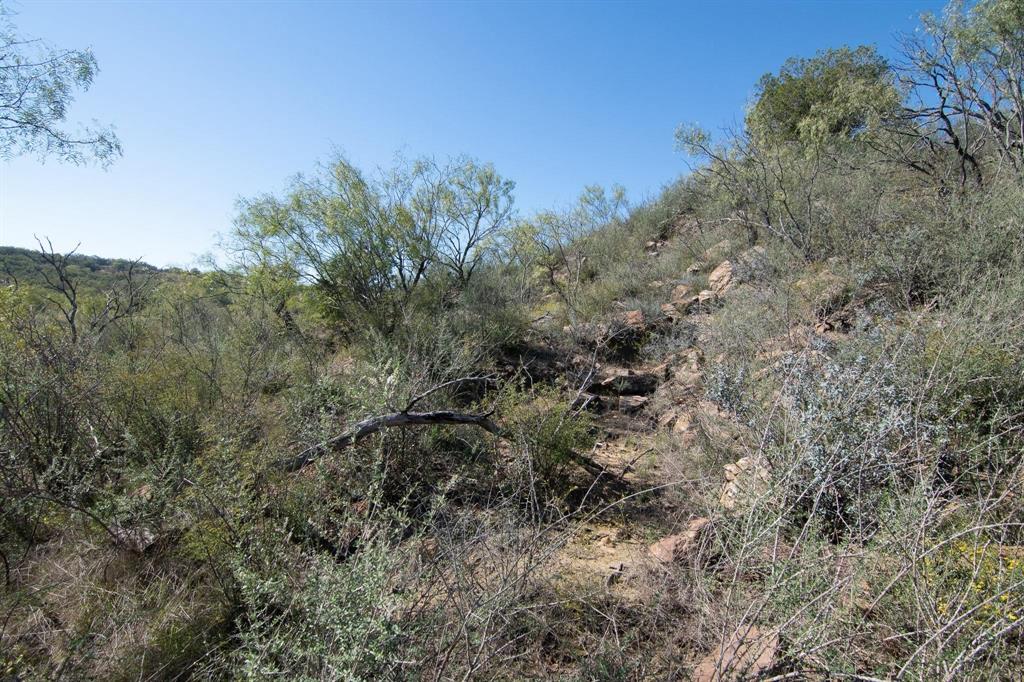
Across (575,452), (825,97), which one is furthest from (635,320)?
(825,97)

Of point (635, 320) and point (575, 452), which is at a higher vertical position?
point (635, 320)

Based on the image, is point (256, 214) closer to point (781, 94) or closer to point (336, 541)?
point (336, 541)

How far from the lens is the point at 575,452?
4.61 metres

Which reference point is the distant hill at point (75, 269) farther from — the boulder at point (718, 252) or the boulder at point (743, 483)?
the boulder at point (718, 252)

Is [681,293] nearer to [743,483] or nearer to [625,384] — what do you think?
[625,384]

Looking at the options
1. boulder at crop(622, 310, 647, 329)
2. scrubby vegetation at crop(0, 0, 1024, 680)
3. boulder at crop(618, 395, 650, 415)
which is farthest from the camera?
boulder at crop(622, 310, 647, 329)

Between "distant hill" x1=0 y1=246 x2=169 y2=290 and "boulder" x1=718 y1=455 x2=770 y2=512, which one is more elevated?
"distant hill" x1=0 y1=246 x2=169 y2=290

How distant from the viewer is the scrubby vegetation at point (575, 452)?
6.27 ft

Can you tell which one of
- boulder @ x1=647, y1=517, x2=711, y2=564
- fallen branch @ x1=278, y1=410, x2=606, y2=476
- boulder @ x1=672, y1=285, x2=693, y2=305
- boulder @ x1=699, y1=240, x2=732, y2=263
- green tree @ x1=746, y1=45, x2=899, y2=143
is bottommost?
boulder @ x1=647, y1=517, x2=711, y2=564

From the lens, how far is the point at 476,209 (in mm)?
9922

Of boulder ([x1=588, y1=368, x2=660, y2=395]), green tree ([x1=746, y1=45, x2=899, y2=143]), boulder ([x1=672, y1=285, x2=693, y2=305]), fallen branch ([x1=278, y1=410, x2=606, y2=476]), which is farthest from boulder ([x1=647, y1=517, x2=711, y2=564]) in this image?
green tree ([x1=746, y1=45, x2=899, y2=143])

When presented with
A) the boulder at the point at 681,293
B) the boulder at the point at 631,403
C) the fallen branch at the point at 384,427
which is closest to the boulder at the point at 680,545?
the fallen branch at the point at 384,427

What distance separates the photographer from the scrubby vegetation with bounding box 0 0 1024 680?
1.91 metres

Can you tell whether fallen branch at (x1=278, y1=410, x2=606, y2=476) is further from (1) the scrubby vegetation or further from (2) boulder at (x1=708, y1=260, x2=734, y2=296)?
(2) boulder at (x1=708, y1=260, x2=734, y2=296)
